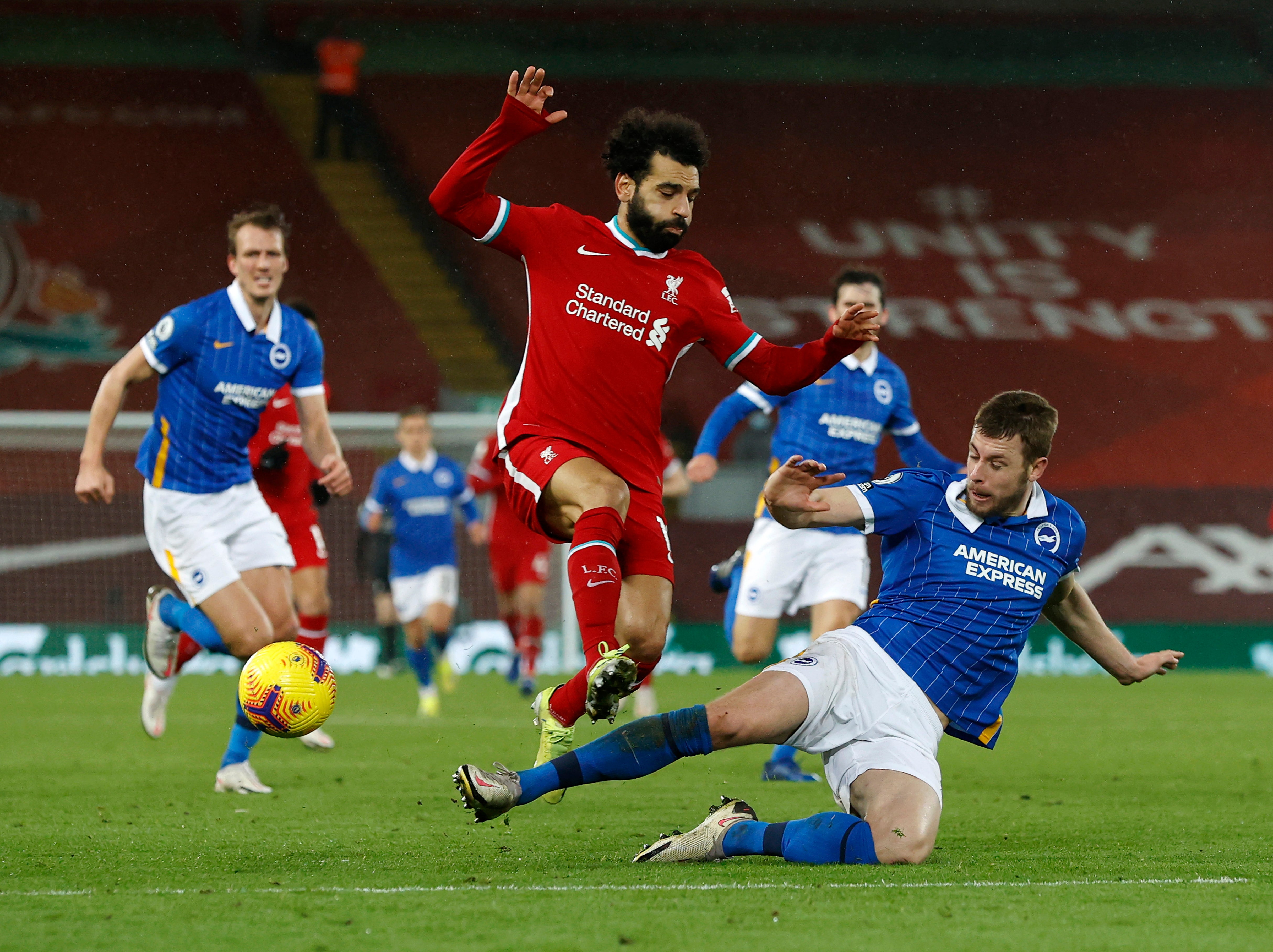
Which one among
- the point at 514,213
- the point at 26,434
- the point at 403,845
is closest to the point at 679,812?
the point at 403,845

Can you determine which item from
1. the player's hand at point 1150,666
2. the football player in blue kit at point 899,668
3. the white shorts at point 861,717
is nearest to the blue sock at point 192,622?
the football player in blue kit at point 899,668

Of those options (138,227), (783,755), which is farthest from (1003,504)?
(138,227)

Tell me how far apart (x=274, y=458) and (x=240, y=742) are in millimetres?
2493

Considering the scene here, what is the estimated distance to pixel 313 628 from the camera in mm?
9125

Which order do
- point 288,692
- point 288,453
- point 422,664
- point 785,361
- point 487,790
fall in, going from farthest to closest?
point 422,664
point 288,453
point 288,692
point 785,361
point 487,790

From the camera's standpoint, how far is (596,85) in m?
20.8

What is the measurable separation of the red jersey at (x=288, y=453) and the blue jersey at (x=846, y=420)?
2.76 metres

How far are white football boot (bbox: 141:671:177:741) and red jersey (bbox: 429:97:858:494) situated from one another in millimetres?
3113

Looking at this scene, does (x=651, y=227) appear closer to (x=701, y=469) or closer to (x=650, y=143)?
(x=650, y=143)

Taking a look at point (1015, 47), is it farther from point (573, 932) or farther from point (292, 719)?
point (573, 932)

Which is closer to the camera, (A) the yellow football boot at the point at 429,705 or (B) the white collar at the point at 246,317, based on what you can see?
(B) the white collar at the point at 246,317

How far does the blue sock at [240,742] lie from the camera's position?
251 inches

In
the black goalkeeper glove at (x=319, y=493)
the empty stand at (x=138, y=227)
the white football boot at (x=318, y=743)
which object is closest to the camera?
the black goalkeeper glove at (x=319, y=493)

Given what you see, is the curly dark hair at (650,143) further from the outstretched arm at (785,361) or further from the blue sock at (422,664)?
the blue sock at (422,664)
